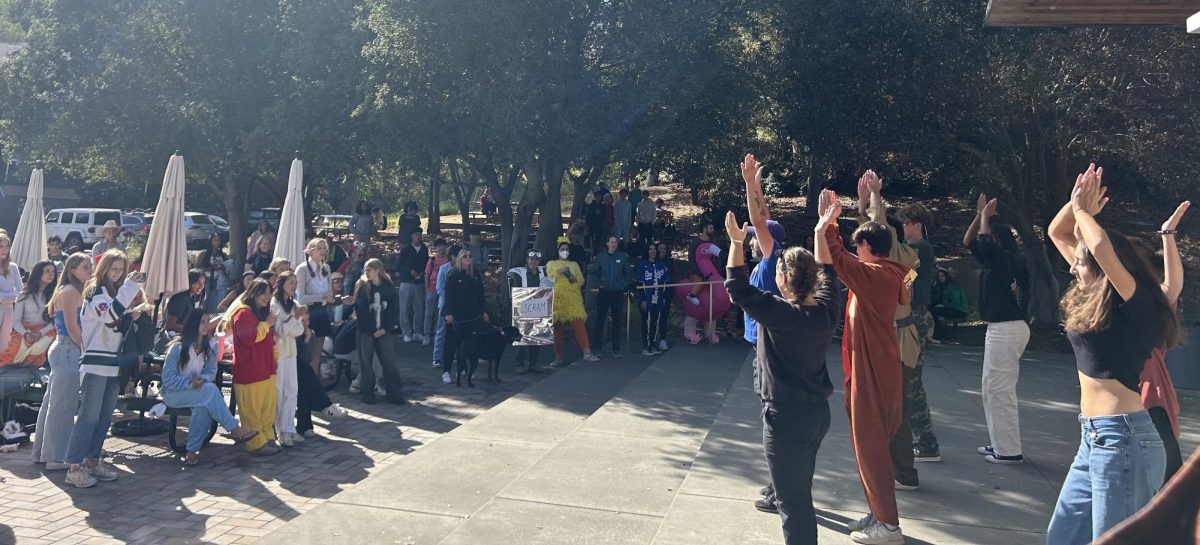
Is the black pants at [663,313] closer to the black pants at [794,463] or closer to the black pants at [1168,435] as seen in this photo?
the black pants at [794,463]

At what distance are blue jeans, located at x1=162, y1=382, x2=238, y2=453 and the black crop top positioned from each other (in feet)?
21.5

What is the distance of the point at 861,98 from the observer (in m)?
15.9

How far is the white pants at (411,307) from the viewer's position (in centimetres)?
1480

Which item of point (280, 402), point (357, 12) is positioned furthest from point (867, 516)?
point (357, 12)

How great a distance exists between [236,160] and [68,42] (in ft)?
15.1

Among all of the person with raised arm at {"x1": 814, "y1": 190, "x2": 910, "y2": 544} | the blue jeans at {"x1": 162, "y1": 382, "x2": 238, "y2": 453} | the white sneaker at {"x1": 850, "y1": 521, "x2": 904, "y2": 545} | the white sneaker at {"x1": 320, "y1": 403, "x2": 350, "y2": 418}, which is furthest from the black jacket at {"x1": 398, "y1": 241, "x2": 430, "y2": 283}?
the white sneaker at {"x1": 850, "y1": 521, "x2": 904, "y2": 545}

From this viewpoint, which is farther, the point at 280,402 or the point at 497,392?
the point at 497,392

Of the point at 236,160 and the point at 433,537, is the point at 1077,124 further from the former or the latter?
the point at 236,160

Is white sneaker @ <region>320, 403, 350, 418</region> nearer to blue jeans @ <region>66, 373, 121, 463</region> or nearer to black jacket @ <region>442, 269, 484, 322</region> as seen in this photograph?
black jacket @ <region>442, 269, 484, 322</region>

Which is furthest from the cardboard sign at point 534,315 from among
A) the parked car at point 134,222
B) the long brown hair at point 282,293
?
the parked car at point 134,222

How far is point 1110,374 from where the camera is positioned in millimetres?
3758

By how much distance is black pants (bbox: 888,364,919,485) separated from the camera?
19.5 ft

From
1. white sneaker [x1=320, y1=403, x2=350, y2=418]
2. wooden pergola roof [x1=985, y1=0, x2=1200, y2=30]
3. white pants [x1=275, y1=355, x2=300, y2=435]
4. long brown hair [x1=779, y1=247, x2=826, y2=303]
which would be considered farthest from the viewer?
white sneaker [x1=320, y1=403, x2=350, y2=418]

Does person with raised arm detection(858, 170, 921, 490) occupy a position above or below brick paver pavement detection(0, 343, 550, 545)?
above
